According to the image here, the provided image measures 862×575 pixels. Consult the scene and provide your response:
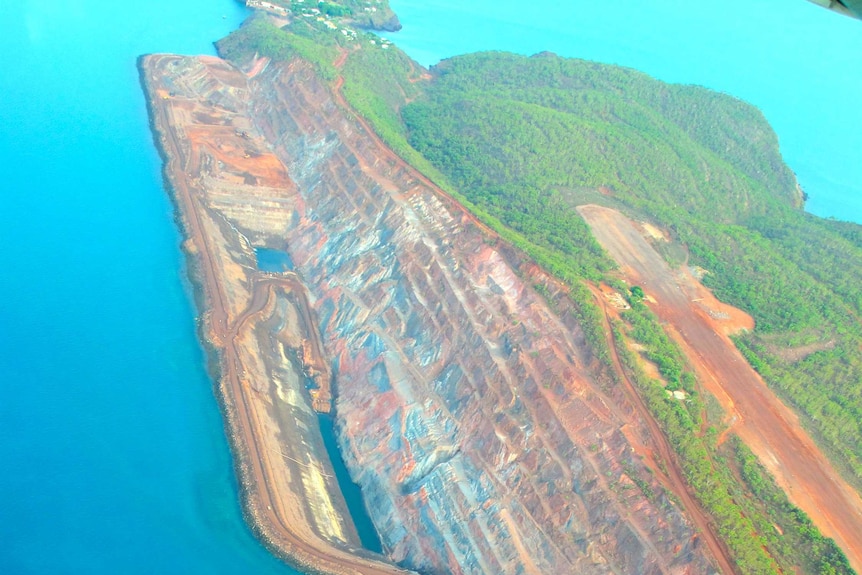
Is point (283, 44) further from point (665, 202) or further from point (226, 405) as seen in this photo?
point (226, 405)

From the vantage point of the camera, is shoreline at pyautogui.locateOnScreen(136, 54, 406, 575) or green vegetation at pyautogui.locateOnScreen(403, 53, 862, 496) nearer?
shoreline at pyautogui.locateOnScreen(136, 54, 406, 575)

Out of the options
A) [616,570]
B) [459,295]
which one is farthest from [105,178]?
[616,570]

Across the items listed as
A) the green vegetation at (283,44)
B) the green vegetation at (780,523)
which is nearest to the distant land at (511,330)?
the green vegetation at (780,523)

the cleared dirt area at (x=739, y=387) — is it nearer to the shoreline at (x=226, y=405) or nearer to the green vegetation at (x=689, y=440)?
the green vegetation at (x=689, y=440)

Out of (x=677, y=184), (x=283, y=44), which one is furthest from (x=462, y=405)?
(x=283, y=44)

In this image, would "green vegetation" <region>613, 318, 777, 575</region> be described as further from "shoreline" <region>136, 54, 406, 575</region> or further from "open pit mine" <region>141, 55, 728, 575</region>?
"shoreline" <region>136, 54, 406, 575</region>

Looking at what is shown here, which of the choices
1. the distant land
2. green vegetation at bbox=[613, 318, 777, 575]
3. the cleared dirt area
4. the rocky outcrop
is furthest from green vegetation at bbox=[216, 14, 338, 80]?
green vegetation at bbox=[613, 318, 777, 575]
